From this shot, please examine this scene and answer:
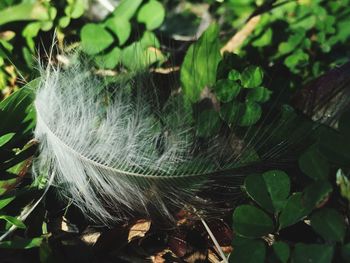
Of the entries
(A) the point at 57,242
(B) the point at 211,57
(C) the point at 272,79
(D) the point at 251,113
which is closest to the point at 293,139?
(D) the point at 251,113

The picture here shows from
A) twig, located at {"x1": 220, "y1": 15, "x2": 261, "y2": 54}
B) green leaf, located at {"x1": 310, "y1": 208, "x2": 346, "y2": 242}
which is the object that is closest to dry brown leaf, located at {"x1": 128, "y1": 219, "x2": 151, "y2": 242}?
green leaf, located at {"x1": 310, "y1": 208, "x2": 346, "y2": 242}

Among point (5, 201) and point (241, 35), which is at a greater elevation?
point (5, 201)

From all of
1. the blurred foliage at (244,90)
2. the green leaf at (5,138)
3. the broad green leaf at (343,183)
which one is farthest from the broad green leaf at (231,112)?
the green leaf at (5,138)

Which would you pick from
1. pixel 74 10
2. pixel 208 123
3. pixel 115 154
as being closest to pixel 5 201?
pixel 115 154

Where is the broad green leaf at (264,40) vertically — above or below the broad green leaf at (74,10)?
below

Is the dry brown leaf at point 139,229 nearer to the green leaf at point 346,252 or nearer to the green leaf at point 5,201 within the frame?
the green leaf at point 5,201

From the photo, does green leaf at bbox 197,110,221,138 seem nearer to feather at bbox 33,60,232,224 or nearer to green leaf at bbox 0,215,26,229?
feather at bbox 33,60,232,224

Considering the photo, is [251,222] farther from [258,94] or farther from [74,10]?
[74,10]

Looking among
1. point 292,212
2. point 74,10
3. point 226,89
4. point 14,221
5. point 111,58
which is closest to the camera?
point 292,212
